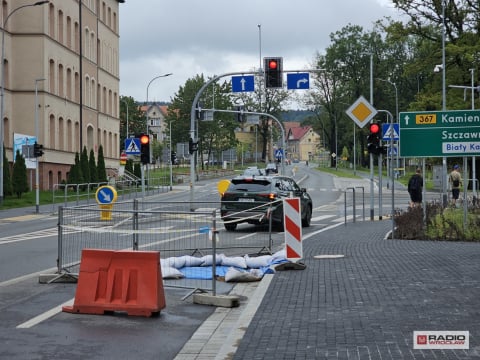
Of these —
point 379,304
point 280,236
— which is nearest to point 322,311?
point 379,304

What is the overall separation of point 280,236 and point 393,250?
3.02m

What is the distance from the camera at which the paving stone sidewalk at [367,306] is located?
7500 mm

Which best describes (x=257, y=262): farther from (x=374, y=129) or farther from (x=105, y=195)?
(x=105, y=195)

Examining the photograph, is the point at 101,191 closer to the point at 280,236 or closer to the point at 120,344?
the point at 280,236

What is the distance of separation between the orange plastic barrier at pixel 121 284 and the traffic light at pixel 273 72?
69.9 feet

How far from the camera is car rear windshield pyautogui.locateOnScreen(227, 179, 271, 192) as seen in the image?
80.6 ft

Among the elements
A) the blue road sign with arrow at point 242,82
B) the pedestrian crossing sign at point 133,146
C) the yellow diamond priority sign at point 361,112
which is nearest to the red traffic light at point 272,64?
Answer: the yellow diamond priority sign at point 361,112

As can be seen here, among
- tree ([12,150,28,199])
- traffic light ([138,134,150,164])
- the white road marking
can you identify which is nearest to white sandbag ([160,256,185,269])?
the white road marking

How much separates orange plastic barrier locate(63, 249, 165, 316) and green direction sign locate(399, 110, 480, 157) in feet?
38.6

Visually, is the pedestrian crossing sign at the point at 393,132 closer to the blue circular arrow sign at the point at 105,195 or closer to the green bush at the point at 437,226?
the green bush at the point at 437,226

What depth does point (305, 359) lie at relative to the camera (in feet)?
23.3

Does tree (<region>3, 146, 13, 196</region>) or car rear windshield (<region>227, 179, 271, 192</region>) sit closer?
car rear windshield (<region>227, 179, 271, 192</region>)

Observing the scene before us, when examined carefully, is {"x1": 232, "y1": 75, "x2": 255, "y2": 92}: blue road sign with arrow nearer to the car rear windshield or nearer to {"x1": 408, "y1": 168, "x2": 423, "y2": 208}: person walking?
{"x1": 408, "y1": 168, "x2": 423, "y2": 208}: person walking

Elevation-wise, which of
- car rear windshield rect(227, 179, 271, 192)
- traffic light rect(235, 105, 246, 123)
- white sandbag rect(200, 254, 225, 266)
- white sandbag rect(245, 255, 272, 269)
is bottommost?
white sandbag rect(245, 255, 272, 269)
